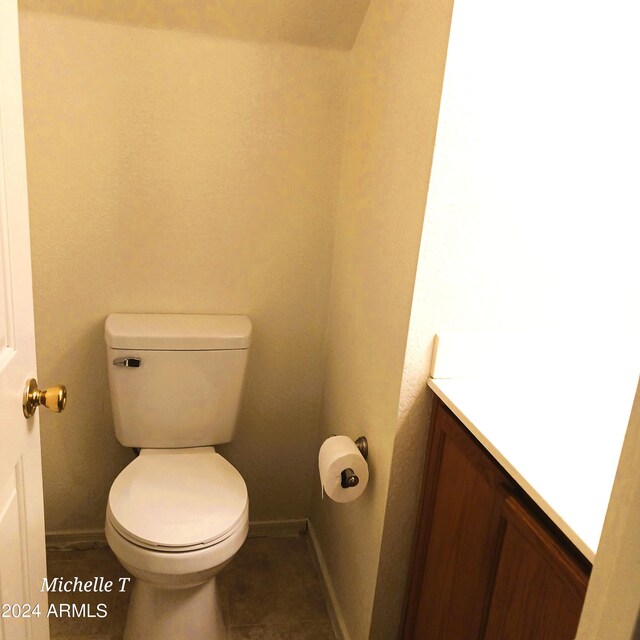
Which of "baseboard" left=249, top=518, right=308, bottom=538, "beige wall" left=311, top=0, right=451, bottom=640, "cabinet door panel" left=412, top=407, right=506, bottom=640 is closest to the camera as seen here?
"cabinet door panel" left=412, top=407, right=506, bottom=640

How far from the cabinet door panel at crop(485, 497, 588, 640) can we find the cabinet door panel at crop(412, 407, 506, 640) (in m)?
0.04

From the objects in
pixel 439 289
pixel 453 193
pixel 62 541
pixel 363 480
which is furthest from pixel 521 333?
pixel 62 541

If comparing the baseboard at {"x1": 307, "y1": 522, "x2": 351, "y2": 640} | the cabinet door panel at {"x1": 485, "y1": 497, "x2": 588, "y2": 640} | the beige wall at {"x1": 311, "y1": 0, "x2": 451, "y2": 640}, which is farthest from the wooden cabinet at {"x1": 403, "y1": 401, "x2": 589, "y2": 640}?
the baseboard at {"x1": 307, "y1": 522, "x2": 351, "y2": 640}

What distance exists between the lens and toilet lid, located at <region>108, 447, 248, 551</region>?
1.50m

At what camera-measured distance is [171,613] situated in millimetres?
1613

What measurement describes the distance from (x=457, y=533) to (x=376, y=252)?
2.28 feet

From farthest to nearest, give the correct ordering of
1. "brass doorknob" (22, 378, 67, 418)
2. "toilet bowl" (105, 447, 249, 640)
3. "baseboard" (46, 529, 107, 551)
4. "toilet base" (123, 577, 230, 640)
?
"baseboard" (46, 529, 107, 551) → "toilet base" (123, 577, 230, 640) → "toilet bowl" (105, 447, 249, 640) → "brass doorknob" (22, 378, 67, 418)

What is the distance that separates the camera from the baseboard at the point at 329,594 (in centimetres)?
179

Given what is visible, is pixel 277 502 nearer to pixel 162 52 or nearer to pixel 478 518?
pixel 478 518

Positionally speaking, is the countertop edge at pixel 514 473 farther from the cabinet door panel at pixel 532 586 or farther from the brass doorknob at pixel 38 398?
the brass doorknob at pixel 38 398

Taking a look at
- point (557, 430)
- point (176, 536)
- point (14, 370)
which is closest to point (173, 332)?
point (176, 536)

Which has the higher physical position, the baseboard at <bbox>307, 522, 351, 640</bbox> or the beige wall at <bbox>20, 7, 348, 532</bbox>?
the beige wall at <bbox>20, 7, 348, 532</bbox>

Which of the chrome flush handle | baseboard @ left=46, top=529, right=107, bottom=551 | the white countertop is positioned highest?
the white countertop

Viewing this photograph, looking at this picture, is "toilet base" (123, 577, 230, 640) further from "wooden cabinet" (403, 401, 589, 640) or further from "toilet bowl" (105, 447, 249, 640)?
"wooden cabinet" (403, 401, 589, 640)
